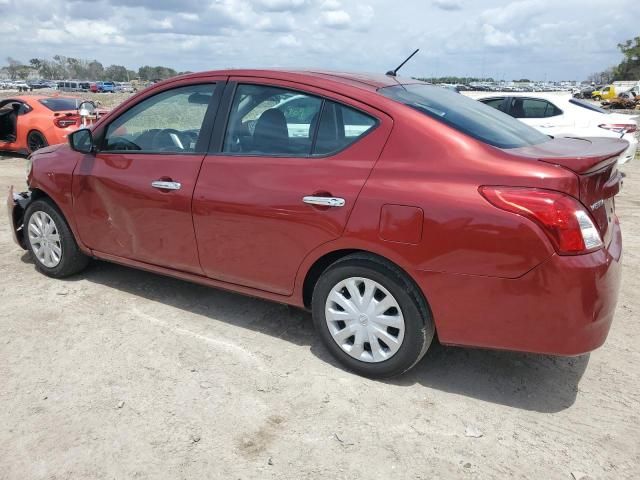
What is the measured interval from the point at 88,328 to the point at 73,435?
1.24 meters

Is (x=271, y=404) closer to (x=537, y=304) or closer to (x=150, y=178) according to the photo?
(x=537, y=304)

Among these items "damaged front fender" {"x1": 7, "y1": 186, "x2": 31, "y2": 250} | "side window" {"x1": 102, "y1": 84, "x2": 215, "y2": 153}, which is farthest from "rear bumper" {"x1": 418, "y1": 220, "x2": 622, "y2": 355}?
"damaged front fender" {"x1": 7, "y1": 186, "x2": 31, "y2": 250}

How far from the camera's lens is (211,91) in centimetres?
373

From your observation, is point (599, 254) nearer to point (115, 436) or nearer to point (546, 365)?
point (546, 365)

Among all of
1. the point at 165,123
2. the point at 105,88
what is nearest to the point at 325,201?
the point at 165,123

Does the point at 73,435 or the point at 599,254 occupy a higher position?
the point at 599,254

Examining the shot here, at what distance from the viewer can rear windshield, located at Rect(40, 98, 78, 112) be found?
38.7 ft

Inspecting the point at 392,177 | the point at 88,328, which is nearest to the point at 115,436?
the point at 88,328

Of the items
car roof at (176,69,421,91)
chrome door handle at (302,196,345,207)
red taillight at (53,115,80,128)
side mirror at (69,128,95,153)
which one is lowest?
red taillight at (53,115,80,128)

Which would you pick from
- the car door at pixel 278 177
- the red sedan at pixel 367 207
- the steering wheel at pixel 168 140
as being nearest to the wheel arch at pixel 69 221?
the red sedan at pixel 367 207

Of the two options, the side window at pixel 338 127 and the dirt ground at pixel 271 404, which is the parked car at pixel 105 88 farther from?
the side window at pixel 338 127

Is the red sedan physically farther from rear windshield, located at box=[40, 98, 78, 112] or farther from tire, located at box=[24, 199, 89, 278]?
rear windshield, located at box=[40, 98, 78, 112]

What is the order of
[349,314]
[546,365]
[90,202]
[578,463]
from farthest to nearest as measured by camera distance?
1. [90,202]
2. [546,365]
3. [349,314]
4. [578,463]

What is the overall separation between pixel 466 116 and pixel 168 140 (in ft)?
6.71
